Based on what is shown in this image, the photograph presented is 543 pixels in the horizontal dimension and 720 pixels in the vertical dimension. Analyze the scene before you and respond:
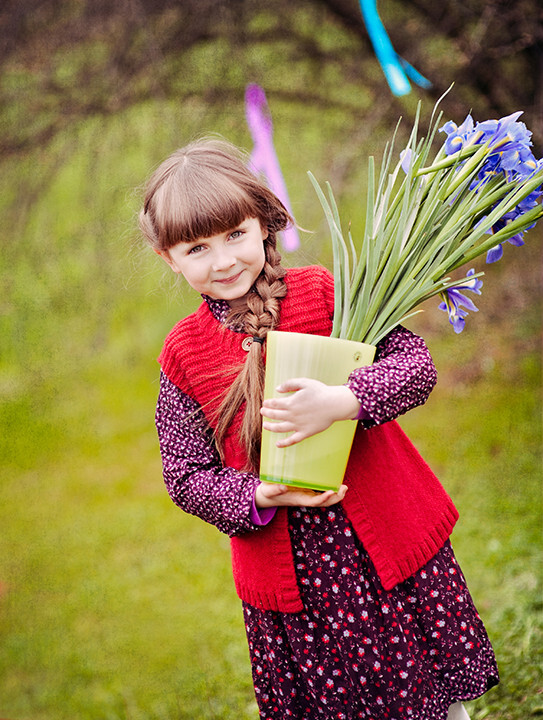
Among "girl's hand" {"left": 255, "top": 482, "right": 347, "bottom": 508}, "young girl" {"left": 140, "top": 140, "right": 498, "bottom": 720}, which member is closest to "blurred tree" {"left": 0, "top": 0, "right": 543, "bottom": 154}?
"young girl" {"left": 140, "top": 140, "right": 498, "bottom": 720}

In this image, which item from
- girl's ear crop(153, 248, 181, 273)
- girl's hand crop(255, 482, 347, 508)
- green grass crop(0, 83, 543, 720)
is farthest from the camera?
green grass crop(0, 83, 543, 720)

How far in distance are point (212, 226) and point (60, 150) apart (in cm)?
215

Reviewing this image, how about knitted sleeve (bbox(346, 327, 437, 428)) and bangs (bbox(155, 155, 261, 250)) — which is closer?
knitted sleeve (bbox(346, 327, 437, 428))

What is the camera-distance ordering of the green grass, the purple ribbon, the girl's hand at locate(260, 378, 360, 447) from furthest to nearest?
1. the purple ribbon
2. the green grass
3. the girl's hand at locate(260, 378, 360, 447)

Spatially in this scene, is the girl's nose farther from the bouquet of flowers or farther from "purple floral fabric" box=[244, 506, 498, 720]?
"purple floral fabric" box=[244, 506, 498, 720]

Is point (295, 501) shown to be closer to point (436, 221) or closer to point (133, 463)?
point (436, 221)

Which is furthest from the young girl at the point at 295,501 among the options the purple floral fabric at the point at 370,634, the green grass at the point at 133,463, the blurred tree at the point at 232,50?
the blurred tree at the point at 232,50

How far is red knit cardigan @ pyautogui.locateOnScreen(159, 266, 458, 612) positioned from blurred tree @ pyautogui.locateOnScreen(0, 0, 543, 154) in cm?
185

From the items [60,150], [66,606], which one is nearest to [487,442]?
[66,606]

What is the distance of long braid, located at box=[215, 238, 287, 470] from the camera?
1.48 m

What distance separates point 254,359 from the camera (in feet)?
4.86

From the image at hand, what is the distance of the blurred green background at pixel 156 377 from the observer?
2918 mm

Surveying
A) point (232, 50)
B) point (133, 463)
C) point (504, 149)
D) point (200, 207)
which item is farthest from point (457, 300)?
point (133, 463)

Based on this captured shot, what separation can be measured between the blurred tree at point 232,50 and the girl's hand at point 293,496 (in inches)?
84.2
